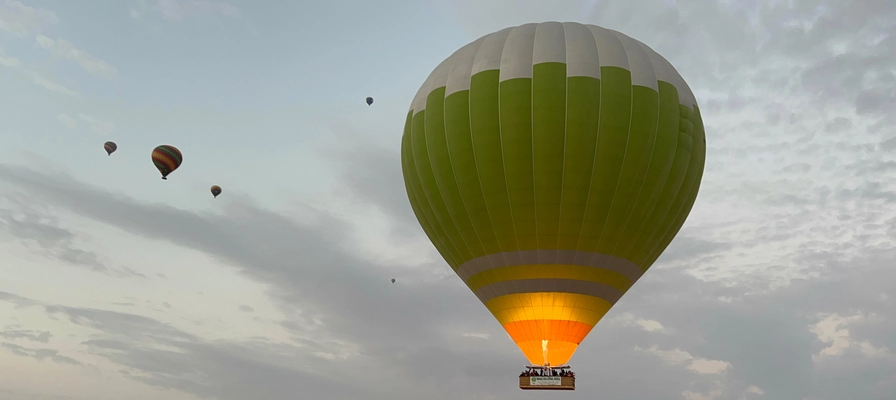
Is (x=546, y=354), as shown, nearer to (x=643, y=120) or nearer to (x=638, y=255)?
(x=638, y=255)

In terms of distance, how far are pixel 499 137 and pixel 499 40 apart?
3822mm

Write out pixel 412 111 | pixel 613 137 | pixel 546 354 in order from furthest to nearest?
pixel 412 111 < pixel 546 354 < pixel 613 137

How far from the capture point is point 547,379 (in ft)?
80.3

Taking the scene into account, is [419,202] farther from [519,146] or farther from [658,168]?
[658,168]

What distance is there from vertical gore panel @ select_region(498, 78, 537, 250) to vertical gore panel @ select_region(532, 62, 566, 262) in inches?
6.6

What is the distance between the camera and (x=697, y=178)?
2562 centimetres

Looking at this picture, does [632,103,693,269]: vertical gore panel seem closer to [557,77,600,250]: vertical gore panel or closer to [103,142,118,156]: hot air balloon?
[557,77,600,250]: vertical gore panel

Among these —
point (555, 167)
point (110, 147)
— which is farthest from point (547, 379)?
point (110, 147)

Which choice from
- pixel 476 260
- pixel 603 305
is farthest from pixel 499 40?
pixel 603 305

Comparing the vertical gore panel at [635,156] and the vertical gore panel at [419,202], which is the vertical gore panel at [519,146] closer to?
the vertical gore panel at [635,156]

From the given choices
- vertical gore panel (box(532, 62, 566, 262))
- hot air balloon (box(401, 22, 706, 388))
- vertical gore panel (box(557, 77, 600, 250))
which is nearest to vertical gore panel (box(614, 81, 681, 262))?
hot air balloon (box(401, 22, 706, 388))

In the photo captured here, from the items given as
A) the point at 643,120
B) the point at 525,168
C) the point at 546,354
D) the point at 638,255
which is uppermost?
the point at 643,120

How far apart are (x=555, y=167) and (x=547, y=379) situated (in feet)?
22.9

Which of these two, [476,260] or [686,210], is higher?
[686,210]
